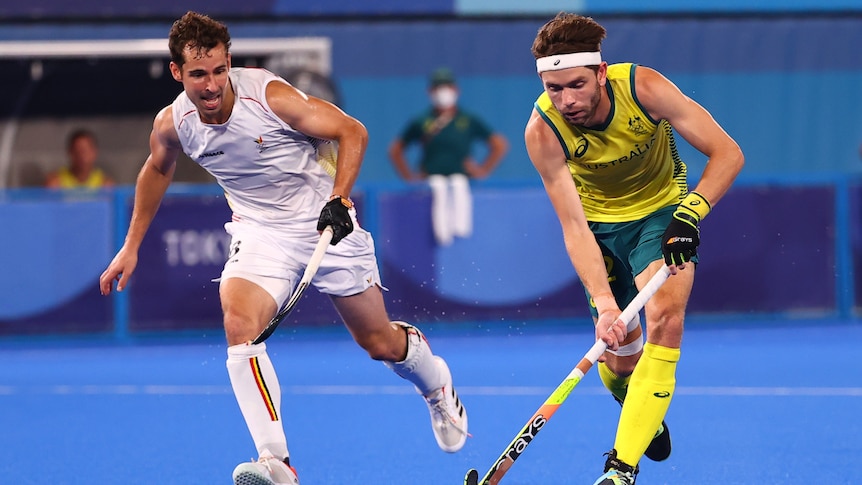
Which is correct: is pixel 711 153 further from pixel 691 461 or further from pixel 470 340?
pixel 470 340

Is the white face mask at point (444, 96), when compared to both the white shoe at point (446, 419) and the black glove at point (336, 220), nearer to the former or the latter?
the white shoe at point (446, 419)

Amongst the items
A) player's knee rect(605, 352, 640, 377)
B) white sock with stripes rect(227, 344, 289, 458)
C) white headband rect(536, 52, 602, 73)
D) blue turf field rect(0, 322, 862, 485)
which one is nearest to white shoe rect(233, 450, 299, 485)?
white sock with stripes rect(227, 344, 289, 458)

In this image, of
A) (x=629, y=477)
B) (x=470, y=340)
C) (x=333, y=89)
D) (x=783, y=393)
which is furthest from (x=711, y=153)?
(x=333, y=89)

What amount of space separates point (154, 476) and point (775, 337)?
611cm

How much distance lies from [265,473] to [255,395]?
34 centimetres

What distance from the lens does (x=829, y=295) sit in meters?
11.0

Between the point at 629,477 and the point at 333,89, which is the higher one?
the point at 333,89

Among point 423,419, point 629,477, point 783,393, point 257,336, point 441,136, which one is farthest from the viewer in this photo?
point 441,136

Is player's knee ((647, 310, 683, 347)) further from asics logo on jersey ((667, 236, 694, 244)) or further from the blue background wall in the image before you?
the blue background wall

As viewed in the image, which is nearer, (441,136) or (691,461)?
(691,461)

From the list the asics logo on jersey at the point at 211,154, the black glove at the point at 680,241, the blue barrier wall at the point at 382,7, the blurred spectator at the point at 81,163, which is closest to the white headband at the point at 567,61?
the black glove at the point at 680,241

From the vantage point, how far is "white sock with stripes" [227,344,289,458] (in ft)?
16.0

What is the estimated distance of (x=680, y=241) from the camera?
459 centimetres

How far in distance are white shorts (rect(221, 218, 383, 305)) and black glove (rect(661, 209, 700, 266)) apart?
1304mm
